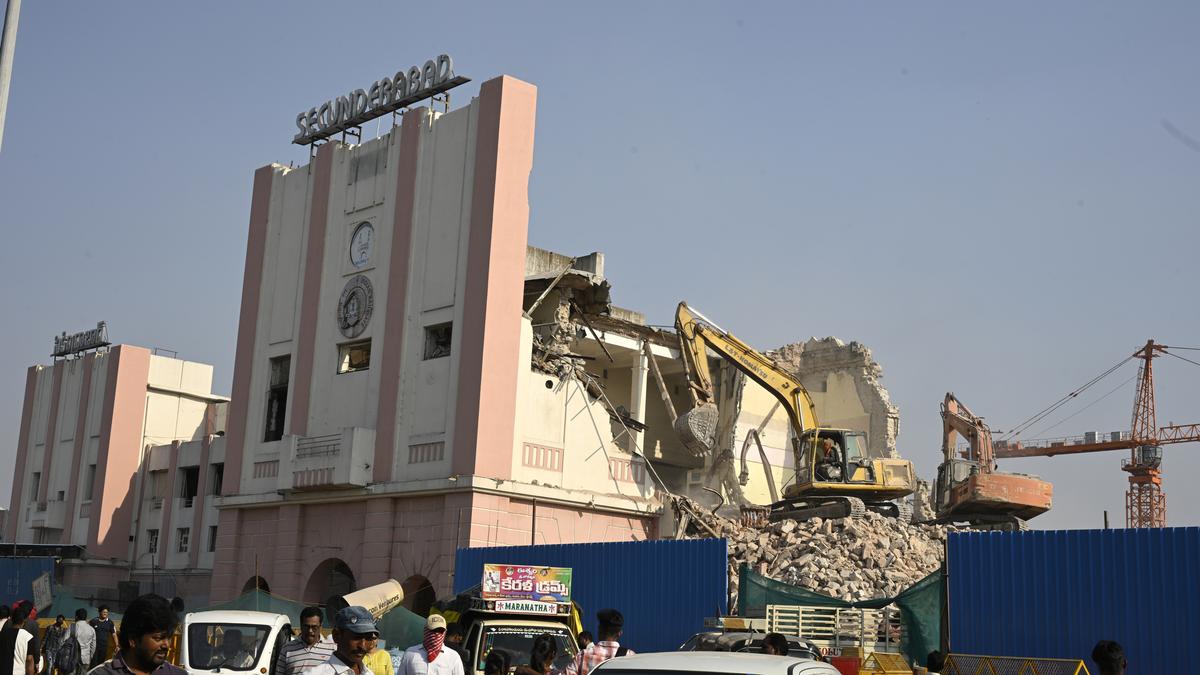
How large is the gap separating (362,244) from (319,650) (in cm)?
2541

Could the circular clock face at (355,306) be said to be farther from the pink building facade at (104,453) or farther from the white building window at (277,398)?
the pink building facade at (104,453)

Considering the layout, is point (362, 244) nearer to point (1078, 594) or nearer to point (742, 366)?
point (742, 366)

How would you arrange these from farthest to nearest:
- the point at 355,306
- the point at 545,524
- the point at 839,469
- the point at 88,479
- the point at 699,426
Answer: the point at 88,479 < the point at 699,426 < the point at 355,306 < the point at 839,469 < the point at 545,524

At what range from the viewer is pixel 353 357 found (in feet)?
114

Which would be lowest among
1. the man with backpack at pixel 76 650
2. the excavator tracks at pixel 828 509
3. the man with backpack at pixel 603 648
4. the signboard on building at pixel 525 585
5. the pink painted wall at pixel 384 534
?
the man with backpack at pixel 76 650

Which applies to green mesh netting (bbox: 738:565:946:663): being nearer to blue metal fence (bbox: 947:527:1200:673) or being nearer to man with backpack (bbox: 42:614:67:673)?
blue metal fence (bbox: 947:527:1200:673)

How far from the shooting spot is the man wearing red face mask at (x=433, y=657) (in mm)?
9836

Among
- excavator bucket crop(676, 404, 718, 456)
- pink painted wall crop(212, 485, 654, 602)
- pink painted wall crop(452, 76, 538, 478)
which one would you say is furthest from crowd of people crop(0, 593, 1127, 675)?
excavator bucket crop(676, 404, 718, 456)

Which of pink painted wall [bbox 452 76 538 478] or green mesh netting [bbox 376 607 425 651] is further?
pink painted wall [bbox 452 76 538 478]

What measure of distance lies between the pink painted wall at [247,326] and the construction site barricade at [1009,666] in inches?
960

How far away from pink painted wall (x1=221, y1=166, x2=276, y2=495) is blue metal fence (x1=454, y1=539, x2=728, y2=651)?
40.0ft

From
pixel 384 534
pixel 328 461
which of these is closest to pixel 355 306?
pixel 328 461

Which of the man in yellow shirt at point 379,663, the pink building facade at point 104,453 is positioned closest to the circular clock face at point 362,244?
the pink building facade at point 104,453

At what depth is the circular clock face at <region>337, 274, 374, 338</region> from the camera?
111 feet
